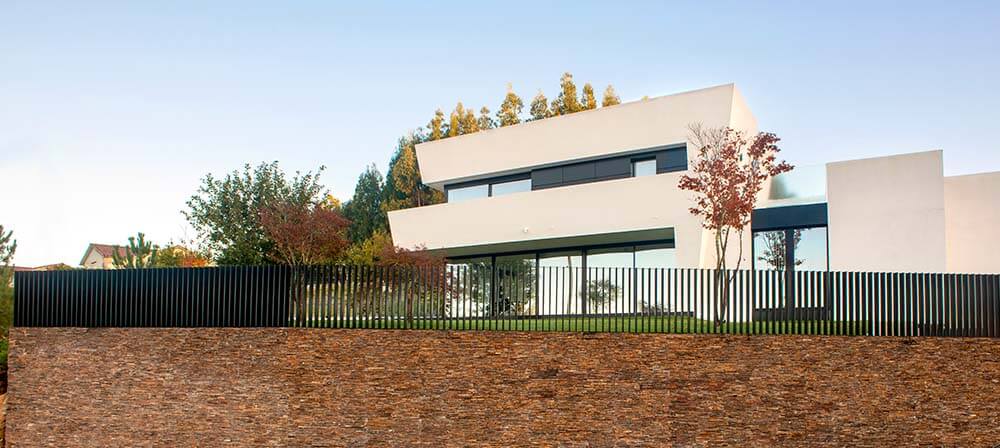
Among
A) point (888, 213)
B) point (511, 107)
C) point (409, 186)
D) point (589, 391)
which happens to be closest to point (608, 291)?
point (589, 391)

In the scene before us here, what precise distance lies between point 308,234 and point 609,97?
65.7 ft

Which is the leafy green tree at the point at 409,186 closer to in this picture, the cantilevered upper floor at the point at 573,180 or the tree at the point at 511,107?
the tree at the point at 511,107

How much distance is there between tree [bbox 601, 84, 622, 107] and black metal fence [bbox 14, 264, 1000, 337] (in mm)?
22961

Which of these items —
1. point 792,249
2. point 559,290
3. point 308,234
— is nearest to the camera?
point 559,290

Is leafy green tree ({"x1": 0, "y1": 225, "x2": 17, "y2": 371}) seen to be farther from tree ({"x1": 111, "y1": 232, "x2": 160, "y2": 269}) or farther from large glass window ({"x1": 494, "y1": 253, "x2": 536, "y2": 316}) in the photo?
large glass window ({"x1": 494, "y1": 253, "x2": 536, "y2": 316})

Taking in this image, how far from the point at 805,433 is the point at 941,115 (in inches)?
339

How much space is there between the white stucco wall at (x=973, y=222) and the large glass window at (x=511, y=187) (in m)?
10.9

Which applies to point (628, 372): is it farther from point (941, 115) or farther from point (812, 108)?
point (941, 115)

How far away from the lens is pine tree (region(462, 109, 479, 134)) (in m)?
39.8

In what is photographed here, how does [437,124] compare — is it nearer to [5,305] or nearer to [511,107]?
[511,107]

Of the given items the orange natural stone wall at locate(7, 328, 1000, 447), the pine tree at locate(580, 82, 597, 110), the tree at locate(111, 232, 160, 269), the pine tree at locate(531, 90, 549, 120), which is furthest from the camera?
the pine tree at locate(531, 90, 549, 120)

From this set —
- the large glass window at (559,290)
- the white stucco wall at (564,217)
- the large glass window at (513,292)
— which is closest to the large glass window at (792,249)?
the white stucco wall at (564,217)

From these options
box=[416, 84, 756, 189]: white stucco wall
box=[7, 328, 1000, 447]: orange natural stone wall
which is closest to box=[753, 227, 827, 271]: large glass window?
box=[416, 84, 756, 189]: white stucco wall

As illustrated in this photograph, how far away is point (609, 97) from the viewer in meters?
36.9
